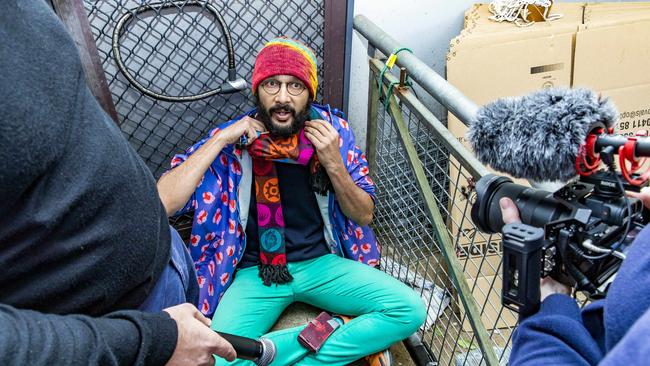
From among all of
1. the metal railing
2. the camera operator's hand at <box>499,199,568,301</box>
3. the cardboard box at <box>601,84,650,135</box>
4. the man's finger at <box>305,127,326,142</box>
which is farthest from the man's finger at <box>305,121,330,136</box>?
the cardboard box at <box>601,84,650,135</box>

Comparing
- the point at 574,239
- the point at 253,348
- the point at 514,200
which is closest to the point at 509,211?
the point at 514,200

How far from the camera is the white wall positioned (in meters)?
2.31

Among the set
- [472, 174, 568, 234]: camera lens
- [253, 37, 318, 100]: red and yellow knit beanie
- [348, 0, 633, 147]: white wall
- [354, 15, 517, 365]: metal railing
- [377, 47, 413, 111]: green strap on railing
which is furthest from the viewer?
[348, 0, 633, 147]: white wall

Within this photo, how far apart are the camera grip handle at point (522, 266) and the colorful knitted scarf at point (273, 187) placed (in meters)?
1.20

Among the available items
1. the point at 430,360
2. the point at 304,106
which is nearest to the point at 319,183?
the point at 304,106

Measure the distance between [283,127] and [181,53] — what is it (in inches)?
23.2

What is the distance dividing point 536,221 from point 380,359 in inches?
51.8

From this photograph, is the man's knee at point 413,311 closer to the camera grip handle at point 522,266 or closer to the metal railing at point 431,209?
the metal railing at point 431,209

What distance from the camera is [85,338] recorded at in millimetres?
771

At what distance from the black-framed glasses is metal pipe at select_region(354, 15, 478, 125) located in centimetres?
36

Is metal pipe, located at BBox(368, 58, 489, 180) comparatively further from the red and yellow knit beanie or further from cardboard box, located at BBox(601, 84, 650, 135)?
cardboard box, located at BBox(601, 84, 650, 135)

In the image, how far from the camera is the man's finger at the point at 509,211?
0.97 metres

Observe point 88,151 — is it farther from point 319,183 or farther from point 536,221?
point 319,183

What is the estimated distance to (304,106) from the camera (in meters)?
2.01
